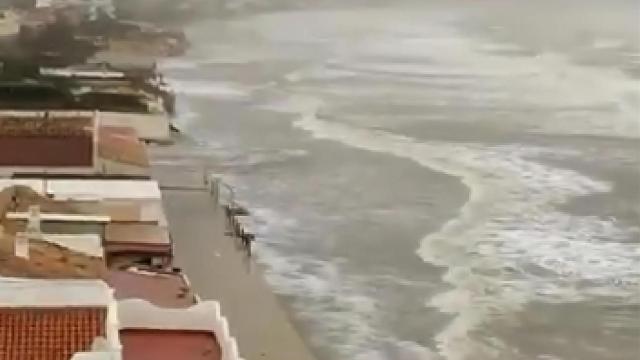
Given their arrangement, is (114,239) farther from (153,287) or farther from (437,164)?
(437,164)

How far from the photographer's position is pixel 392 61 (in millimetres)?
24594

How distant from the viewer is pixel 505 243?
14.4 m

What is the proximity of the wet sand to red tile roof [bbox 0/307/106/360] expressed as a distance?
9.81 feet

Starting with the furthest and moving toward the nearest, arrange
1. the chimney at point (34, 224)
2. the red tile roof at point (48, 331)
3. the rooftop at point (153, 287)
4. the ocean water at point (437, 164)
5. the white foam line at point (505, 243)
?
1. the white foam line at point (505, 243)
2. the ocean water at point (437, 164)
3. the rooftop at point (153, 287)
4. the chimney at point (34, 224)
5. the red tile roof at point (48, 331)

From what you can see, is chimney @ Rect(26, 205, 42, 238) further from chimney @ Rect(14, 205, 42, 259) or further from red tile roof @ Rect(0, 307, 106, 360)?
red tile roof @ Rect(0, 307, 106, 360)

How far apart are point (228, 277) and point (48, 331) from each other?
5035 mm

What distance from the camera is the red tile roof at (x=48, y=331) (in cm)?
655

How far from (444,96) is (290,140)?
164 inches

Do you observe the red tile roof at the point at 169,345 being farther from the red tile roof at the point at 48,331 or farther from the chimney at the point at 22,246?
the chimney at the point at 22,246

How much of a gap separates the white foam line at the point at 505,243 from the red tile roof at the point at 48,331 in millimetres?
4600

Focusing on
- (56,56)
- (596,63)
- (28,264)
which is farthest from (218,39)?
(28,264)

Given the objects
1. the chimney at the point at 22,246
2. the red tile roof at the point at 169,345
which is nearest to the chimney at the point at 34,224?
the chimney at the point at 22,246

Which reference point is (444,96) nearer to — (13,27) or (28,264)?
(13,27)

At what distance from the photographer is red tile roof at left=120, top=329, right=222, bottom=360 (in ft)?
24.2
